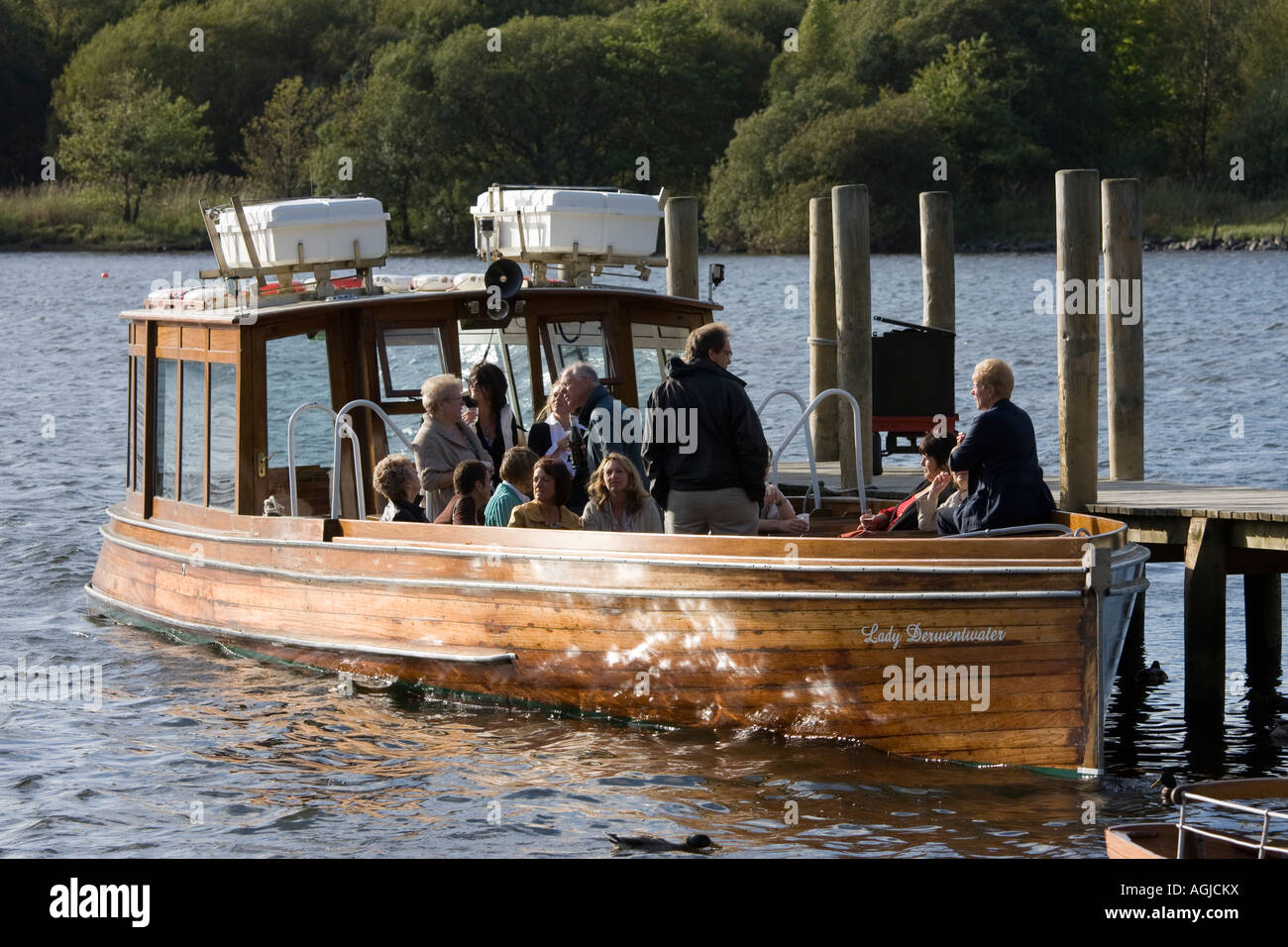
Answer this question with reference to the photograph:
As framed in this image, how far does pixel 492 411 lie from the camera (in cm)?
1175

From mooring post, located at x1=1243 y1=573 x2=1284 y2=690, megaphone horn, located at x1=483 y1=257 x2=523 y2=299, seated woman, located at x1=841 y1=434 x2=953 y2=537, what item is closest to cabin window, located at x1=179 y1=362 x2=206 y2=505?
megaphone horn, located at x1=483 y1=257 x2=523 y2=299

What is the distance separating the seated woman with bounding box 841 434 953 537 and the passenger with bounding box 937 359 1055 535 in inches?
37.4

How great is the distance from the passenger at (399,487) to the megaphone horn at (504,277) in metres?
1.48

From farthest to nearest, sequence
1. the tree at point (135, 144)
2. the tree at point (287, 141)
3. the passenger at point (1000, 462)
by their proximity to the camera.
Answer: the tree at point (135, 144)
the tree at point (287, 141)
the passenger at point (1000, 462)

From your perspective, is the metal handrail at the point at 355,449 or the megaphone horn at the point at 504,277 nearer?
the metal handrail at the point at 355,449

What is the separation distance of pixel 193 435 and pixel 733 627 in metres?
4.74

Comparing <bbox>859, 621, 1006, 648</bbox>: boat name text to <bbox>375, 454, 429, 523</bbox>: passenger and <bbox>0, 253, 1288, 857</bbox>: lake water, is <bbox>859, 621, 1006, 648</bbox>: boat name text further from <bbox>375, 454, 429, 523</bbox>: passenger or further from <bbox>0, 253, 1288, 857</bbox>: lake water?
<bbox>375, 454, 429, 523</bbox>: passenger

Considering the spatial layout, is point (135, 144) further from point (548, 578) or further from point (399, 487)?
point (548, 578)

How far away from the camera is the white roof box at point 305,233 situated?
12.2 m

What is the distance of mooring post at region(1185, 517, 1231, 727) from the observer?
11594 mm

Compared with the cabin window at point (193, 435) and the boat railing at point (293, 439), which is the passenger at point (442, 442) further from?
the cabin window at point (193, 435)

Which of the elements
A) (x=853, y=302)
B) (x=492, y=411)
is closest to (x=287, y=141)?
(x=853, y=302)

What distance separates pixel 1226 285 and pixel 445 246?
24.7 metres

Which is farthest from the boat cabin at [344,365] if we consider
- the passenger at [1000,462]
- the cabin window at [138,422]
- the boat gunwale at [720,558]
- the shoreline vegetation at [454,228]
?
the shoreline vegetation at [454,228]
